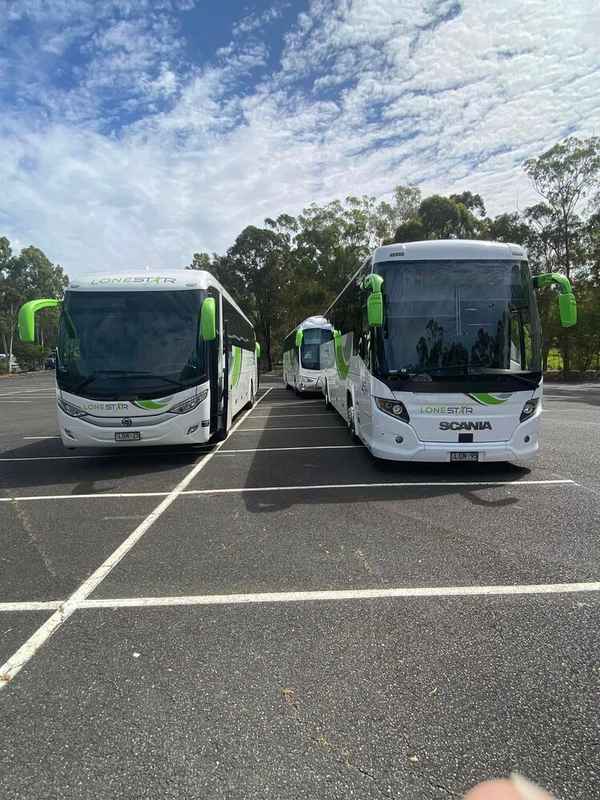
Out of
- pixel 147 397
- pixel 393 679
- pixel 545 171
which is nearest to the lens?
pixel 393 679

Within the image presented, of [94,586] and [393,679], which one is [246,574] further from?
[393,679]

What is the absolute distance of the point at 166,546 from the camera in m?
4.75

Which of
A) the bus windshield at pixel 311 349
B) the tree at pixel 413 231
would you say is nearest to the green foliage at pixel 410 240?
the tree at pixel 413 231

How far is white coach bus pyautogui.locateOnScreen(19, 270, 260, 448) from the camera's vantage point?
26.1 feet

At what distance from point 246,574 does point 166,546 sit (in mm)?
1052

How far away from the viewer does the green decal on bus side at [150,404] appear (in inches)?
313

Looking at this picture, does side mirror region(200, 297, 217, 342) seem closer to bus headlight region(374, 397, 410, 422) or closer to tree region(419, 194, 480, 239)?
bus headlight region(374, 397, 410, 422)

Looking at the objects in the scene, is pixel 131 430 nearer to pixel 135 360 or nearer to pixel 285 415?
pixel 135 360

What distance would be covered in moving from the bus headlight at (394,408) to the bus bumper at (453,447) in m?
0.11

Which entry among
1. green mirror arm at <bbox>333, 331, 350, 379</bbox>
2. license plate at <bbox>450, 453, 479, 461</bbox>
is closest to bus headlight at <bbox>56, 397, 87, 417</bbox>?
green mirror arm at <bbox>333, 331, 350, 379</bbox>

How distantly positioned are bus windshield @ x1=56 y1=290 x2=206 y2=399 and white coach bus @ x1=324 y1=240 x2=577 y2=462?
3122 millimetres

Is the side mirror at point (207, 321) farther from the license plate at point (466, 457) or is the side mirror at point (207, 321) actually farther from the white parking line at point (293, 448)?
the license plate at point (466, 457)

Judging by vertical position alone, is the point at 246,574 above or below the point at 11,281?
below

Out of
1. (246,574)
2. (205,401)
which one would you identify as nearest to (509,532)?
(246,574)
